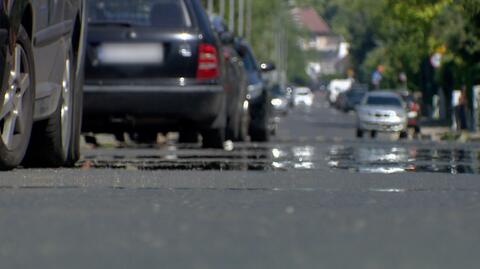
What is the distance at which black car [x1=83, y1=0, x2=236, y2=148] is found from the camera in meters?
15.9

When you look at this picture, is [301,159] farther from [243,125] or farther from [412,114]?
[412,114]

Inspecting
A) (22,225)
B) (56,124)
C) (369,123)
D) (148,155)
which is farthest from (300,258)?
(369,123)

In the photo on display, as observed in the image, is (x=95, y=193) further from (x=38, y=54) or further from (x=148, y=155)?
(x=148, y=155)

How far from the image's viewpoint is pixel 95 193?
9125mm

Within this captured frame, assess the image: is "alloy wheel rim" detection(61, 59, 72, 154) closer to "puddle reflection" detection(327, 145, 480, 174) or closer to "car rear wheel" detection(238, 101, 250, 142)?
"puddle reflection" detection(327, 145, 480, 174)

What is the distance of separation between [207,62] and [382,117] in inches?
1216

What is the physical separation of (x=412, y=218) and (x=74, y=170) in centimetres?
479

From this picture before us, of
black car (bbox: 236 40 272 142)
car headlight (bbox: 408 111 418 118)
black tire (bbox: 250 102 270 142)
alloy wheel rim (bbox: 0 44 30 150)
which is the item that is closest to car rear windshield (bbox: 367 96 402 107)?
car headlight (bbox: 408 111 418 118)

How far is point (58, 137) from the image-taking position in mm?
11852

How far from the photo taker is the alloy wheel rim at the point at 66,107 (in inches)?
473

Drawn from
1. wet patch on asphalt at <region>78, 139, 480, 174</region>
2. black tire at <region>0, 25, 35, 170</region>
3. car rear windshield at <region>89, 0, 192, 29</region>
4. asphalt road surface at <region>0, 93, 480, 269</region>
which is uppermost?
car rear windshield at <region>89, 0, 192, 29</region>

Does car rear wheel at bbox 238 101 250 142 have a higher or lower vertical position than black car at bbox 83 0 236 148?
lower

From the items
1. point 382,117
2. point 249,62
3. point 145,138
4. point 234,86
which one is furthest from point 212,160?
point 382,117

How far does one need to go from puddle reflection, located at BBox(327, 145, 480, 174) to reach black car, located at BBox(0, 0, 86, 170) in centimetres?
211
